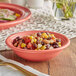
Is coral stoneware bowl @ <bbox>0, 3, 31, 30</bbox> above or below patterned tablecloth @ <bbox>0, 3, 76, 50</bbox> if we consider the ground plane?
above

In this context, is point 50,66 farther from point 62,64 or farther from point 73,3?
point 73,3

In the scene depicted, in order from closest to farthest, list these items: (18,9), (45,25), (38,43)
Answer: (38,43) < (45,25) < (18,9)

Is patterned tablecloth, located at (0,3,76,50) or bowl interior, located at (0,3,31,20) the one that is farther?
bowl interior, located at (0,3,31,20)

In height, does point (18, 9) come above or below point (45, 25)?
above

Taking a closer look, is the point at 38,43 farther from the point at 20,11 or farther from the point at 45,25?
the point at 20,11

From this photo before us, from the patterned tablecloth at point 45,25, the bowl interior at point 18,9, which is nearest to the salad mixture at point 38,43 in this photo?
the patterned tablecloth at point 45,25

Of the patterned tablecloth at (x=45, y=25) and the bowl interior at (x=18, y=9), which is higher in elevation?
the bowl interior at (x=18, y=9)

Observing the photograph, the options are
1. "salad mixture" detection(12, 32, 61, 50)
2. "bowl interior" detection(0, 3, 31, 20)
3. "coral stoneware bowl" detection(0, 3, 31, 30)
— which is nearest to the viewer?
"salad mixture" detection(12, 32, 61, 50)

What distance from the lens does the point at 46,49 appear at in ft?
2.94

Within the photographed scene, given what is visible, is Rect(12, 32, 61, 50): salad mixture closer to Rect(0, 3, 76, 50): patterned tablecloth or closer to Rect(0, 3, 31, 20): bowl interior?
Rect(0, 3, 76, 50): patterned tablecloth

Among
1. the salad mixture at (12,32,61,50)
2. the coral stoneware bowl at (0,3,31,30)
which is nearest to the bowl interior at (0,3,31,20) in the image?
the coral stoneware bowl at (0,3,31,30)

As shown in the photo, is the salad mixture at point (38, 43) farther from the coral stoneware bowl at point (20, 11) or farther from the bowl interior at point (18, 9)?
the bowl interior at point (18, 9)

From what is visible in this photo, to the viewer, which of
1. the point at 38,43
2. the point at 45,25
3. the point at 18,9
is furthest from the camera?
the point at 18,9

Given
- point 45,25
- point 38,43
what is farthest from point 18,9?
point 38,43
